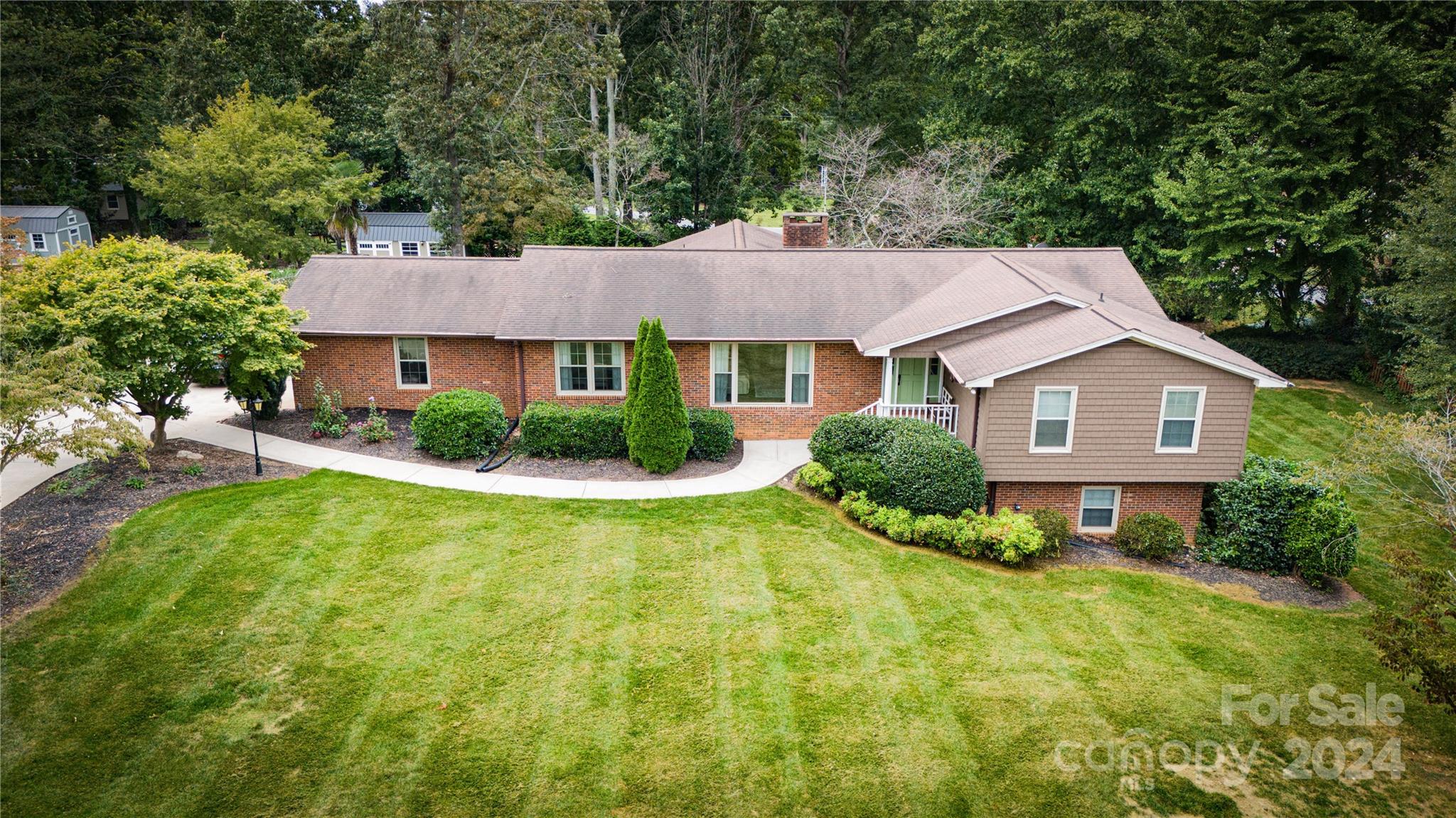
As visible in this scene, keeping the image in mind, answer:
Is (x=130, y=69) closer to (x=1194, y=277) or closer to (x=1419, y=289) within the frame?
(x=1194, y=277)

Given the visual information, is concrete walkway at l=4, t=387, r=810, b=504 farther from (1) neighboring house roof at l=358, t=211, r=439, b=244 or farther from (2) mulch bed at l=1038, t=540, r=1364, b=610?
(1) neighboring house roof at l=358, t=211, r=439, b=244

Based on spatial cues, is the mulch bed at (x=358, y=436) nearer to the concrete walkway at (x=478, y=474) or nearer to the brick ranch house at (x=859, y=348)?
the concrete walkway at (x=478, y=474)

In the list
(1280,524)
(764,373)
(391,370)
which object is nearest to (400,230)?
(391,370)

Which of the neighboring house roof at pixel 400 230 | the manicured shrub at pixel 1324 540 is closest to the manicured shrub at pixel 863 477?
the manicured shrub at pixel 1324 540

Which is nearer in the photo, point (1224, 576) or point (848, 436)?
point (1224, 576)

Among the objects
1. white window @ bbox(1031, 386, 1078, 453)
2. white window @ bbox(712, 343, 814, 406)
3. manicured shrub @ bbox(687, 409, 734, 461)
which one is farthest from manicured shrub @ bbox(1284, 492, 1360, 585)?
manicured shrub @ bbox(687, 409, 734, 461)

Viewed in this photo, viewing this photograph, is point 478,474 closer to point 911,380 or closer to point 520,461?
point 520,461
